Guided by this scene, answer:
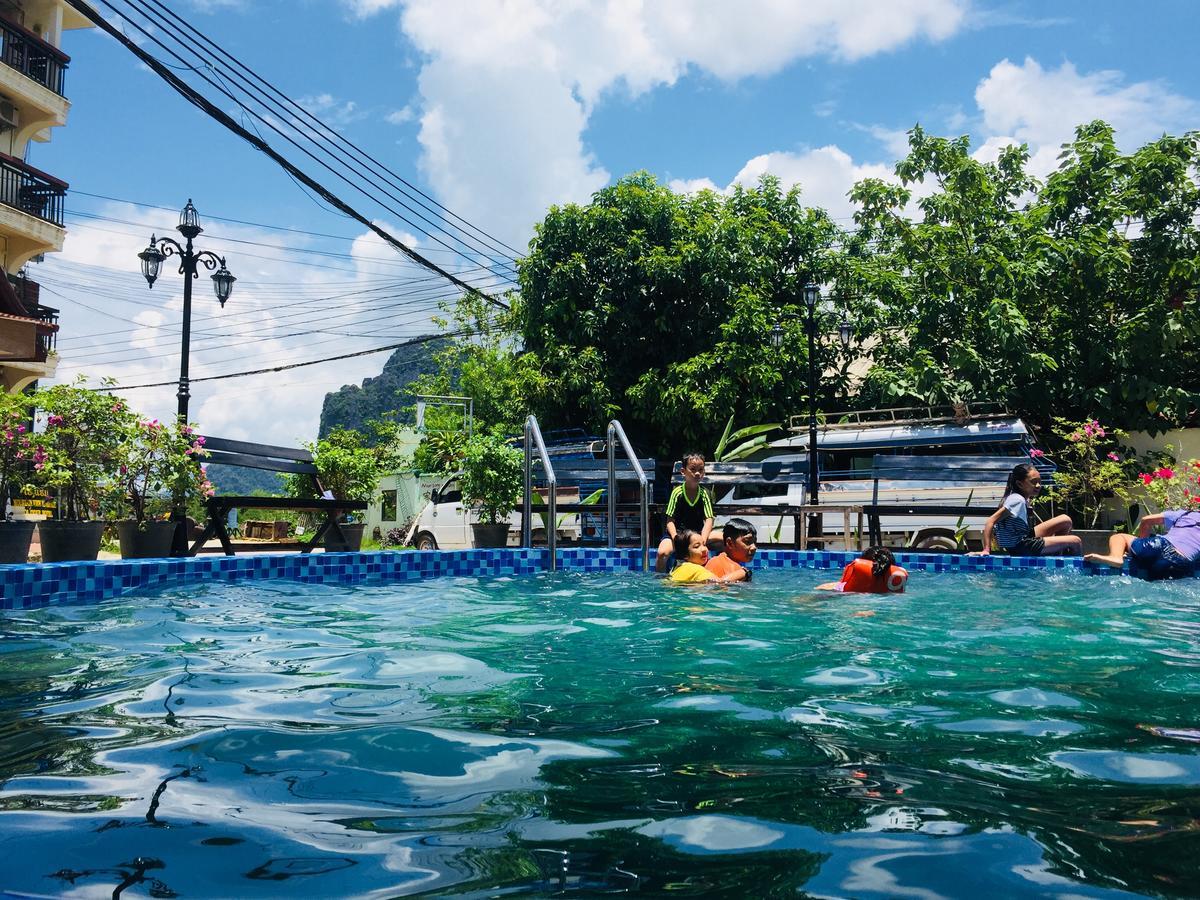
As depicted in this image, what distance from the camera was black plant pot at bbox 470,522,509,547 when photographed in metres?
12.1

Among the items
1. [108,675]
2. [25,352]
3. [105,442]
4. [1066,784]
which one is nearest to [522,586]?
[105,442]

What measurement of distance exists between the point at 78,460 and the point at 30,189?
19.0m

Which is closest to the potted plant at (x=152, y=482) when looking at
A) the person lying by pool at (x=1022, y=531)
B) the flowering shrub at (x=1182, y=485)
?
the person lying by pool at (x=1022, y=531)

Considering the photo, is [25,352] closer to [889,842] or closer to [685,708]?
[685,708]

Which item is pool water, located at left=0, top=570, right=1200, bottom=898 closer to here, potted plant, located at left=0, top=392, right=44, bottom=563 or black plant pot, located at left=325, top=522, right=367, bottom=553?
potted plant, located at left=0, top=392, right=44, bottom=563

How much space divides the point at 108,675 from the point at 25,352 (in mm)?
6571

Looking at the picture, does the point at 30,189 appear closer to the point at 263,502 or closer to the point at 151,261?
the point at 151,261

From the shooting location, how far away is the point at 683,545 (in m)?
7.99

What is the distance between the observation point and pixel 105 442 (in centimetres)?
817

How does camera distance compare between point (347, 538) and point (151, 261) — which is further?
point (151, 261)

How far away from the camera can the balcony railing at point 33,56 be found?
22.5 m

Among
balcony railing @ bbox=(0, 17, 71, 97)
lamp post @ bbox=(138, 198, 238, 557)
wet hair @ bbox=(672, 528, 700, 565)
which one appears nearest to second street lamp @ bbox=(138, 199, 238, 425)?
lamp post @ bbox=(138, 198, 238, 557)

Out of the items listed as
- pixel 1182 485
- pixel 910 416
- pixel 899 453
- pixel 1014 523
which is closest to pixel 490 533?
pixel 1014 523

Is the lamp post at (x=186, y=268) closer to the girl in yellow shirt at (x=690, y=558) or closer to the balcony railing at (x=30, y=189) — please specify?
the girl in yellow shirt at (x=690, y=558)
